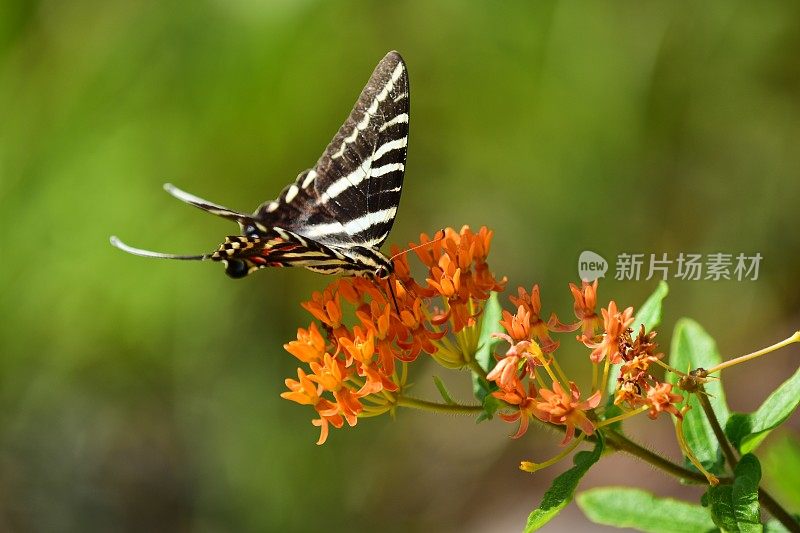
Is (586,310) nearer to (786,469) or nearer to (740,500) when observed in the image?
(740,500)

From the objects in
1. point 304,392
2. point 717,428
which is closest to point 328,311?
point 304,392

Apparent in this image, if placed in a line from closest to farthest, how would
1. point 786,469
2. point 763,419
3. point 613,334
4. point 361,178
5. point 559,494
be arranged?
point 559,494
point 613,334
point 763,419
point 361,178
point 786,469

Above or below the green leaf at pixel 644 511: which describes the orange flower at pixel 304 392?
above

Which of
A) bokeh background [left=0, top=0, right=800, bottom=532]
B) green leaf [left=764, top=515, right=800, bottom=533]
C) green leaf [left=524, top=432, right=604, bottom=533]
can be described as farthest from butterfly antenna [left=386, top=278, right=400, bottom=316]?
bokeh background [left=0, top=0, right=800, bottom=532]

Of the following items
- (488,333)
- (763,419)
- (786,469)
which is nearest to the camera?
(763,419)

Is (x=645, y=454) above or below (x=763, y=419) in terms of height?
below

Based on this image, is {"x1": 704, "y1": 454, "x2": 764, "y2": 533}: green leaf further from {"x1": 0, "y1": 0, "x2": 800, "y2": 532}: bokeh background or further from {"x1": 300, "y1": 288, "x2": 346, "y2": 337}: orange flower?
{"x1": 0, "y1": 0, "x2": 800, "y2": 532}: bokeh background

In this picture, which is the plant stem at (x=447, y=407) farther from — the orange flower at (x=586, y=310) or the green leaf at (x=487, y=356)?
the orange flower at (x=586, y=310)

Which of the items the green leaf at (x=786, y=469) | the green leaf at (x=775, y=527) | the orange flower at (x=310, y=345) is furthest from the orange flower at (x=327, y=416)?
the green leaf at (x=786, y=469)
